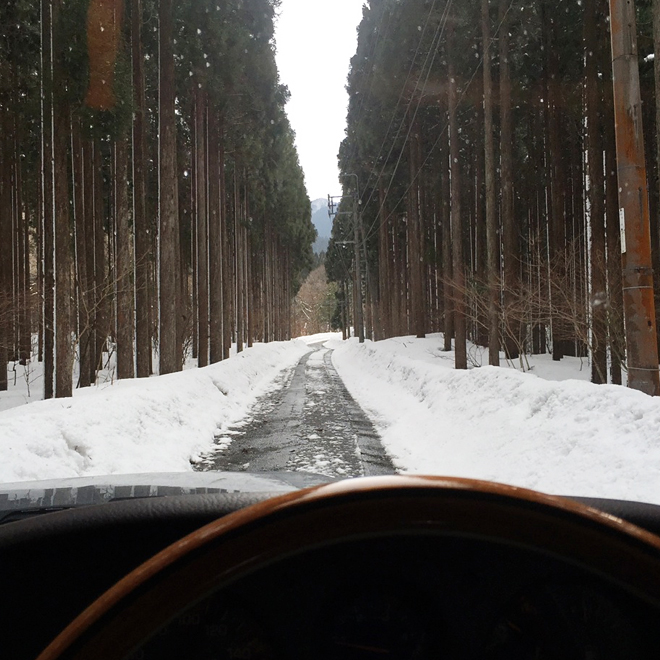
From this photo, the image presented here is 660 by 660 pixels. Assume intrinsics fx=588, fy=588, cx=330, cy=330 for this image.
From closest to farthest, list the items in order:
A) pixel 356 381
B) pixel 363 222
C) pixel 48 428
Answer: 1. pixel 48 428
2. pixel 356 381
3. pixel 363 222

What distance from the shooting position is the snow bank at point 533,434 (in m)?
5.75

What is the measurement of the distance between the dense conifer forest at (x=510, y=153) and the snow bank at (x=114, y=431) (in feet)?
28.1

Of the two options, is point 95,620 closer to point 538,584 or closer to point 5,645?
point 538,584

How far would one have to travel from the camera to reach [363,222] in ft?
149

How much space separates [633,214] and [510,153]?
1245 centimetres

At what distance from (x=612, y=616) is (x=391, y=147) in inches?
1238

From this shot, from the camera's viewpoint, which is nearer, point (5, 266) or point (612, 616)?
point (612, 616)

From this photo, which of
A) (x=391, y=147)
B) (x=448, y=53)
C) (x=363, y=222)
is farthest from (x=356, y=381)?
(x=363, y=222)

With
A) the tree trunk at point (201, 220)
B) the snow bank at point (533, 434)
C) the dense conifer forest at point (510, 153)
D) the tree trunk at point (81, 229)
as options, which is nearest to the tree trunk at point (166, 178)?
the tree trunk at point (81, 229)

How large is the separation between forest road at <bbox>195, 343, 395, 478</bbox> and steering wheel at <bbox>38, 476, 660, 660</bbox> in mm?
5509

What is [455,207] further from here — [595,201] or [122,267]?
[122,267]

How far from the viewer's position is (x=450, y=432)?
9.59 metres

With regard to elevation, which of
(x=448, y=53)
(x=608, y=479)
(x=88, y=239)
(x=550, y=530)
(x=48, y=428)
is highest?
(x=448, y=53)

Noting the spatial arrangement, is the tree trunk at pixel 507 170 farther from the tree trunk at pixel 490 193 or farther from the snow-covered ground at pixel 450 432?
the snow-covered ground at pixel 450 432
